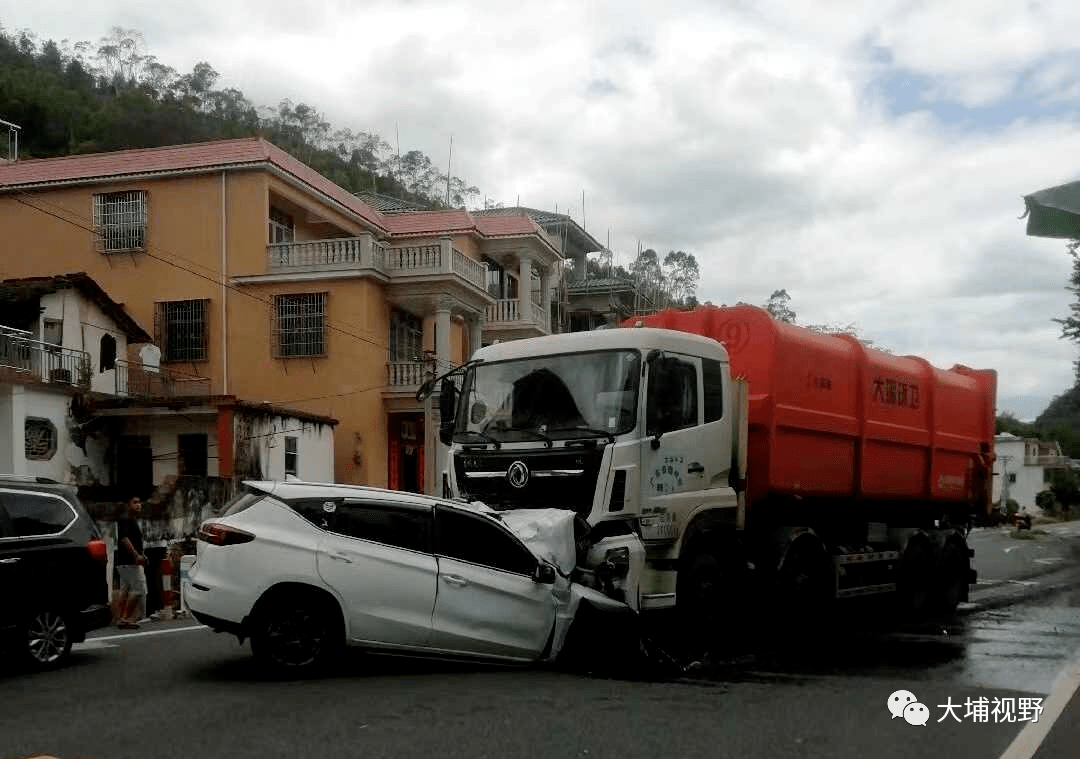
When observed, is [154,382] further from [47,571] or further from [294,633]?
[294,633]

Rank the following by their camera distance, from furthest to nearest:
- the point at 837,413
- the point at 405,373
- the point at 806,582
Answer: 1. the point at 405,373
2. the point at 837,413
3. the point at 806,582

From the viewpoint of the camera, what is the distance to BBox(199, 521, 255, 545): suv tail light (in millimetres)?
9148

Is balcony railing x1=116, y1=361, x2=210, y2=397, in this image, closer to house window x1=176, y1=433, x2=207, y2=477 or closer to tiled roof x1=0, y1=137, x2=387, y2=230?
house window x1=176, y1=433, x2=207, y2=477

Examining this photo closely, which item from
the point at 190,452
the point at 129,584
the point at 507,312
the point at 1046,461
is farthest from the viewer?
the point at 1046,461

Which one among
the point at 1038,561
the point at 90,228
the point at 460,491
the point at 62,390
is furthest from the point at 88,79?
the point at 460,491

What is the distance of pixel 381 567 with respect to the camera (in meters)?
9.25

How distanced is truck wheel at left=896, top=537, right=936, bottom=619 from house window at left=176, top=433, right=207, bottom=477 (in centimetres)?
1735

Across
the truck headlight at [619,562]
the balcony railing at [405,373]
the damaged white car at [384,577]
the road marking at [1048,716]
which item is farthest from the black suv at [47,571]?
the balcony railing at [405,373]

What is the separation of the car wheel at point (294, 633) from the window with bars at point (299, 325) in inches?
833

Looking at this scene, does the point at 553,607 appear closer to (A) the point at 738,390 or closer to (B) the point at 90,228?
(A) the point at 738,390

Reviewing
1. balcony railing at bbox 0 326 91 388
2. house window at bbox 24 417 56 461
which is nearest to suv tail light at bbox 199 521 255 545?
balcony railing at bbox 0 326 91 388

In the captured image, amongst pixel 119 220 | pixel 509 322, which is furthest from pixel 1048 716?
pixel 509 322

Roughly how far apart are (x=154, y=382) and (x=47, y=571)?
1957 centimetres

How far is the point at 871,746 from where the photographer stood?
277 inches
